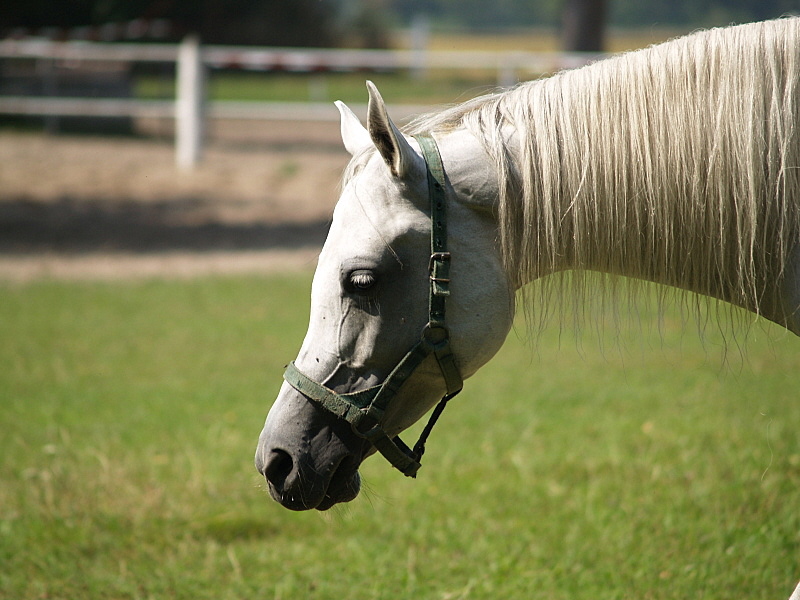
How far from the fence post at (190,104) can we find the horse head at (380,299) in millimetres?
11877

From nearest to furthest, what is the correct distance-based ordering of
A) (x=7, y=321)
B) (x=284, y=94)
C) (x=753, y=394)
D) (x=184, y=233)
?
(x=753, y=394)
(x=7, y=321)
(x=184, y=233)
(x=284, y=94)

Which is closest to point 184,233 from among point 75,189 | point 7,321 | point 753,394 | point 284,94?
point 75,189

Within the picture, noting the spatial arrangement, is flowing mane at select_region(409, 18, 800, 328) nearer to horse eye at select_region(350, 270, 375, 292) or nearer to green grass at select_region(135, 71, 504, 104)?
horse eye at select_region(350, 270, 375, 292)

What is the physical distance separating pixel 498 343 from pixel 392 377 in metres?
0.28

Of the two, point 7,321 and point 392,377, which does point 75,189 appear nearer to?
point 7,321

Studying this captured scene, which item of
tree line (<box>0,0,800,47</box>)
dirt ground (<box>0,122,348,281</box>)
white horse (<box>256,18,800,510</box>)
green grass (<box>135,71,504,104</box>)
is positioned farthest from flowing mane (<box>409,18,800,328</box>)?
green grass (<box>135,71,504,104</box>)

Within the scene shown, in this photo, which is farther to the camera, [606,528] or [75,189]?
[75,189]

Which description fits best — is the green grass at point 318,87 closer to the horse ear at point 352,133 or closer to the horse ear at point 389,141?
the horse ear at point 352,133

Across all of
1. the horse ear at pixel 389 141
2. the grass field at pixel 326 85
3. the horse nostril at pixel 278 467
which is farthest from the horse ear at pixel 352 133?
the grass field at pixel 326 85

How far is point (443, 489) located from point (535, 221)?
7.17 feet

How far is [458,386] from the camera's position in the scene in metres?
2.01

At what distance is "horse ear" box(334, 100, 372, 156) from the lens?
6.79 feet

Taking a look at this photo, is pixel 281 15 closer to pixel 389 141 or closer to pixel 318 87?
pixel 318 87

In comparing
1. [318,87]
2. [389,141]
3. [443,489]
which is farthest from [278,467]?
[318,87]
